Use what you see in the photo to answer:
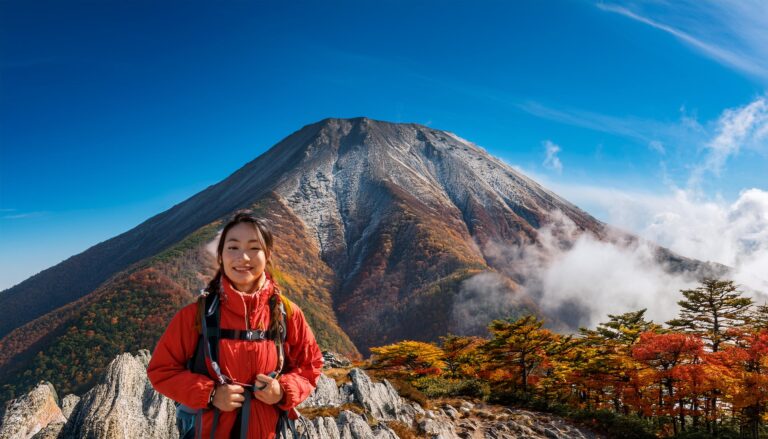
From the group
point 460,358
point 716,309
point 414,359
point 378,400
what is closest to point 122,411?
point 378,400

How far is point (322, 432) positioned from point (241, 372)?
19.9 ft

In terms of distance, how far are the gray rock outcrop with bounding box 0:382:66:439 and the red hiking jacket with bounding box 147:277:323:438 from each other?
6.60 m

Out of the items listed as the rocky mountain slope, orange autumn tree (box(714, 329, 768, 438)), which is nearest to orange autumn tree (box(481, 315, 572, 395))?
orange autumn tree (box(714, 329, 768, 438))

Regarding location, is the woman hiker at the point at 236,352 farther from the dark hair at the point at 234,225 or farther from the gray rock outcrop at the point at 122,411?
the gray rock outcrop at the point at 122,411

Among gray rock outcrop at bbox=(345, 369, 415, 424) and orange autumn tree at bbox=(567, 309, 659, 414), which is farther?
orange autumn tree at bbox=(567, 309, 659, 414)

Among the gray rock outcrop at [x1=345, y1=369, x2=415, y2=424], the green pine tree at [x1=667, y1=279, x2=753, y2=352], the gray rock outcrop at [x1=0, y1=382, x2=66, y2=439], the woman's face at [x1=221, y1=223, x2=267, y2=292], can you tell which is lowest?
the green pine tree at [x1=667, y1=279, x2=753, y2=352]

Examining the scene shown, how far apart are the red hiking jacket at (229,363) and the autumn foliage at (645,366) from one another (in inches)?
823

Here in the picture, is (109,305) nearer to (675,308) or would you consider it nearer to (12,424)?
(12,424)

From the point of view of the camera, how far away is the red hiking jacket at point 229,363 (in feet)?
10.2

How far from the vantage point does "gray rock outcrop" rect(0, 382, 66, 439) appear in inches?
298

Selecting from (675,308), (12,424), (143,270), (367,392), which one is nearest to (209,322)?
(12,424)

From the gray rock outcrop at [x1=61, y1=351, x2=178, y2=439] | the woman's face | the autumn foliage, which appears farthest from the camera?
the autumn foliage

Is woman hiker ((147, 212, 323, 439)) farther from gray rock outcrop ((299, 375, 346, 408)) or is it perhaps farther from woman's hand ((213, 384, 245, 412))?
gray rock outcrop ((299, 375, 346, 408))

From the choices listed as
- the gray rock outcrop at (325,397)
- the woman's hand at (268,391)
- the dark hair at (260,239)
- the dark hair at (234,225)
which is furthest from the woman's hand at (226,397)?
the gray rock outcrop at (325,397)
